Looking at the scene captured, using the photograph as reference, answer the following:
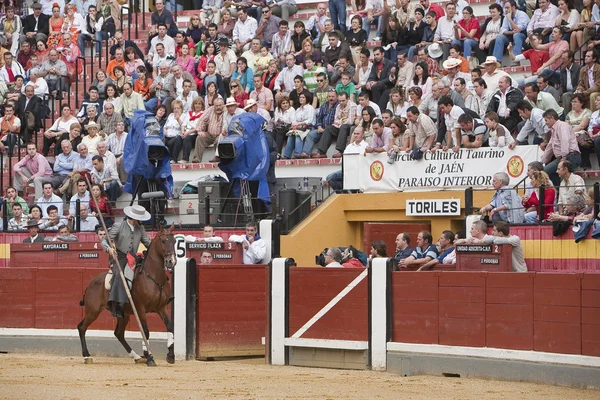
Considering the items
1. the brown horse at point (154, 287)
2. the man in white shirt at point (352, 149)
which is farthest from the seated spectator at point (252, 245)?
the man in white shirt at point (352, 149)

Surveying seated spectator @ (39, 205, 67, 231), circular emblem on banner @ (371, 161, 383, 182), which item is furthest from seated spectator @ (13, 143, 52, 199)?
circular emblem on banner @ (371, 161, 383, 182)

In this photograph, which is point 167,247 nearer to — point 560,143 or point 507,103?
point 560,143

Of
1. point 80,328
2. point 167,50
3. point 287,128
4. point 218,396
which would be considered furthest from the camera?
point 167,50

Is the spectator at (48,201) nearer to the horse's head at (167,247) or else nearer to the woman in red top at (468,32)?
the horse's head at (167,247)

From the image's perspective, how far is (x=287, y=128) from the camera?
1955cm

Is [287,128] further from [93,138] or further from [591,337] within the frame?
[591,337]

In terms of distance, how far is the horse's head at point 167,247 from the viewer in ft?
46.4

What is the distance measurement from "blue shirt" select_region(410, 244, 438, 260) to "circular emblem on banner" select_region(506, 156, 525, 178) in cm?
194

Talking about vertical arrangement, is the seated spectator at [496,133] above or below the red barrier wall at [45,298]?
above

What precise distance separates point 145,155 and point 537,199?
19.3ft

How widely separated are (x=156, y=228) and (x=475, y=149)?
460 cm

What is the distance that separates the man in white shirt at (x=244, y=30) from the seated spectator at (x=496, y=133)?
713cm

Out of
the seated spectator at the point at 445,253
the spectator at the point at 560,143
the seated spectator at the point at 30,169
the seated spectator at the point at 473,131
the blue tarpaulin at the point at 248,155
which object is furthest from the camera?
the seated spectator at the point at 30,169

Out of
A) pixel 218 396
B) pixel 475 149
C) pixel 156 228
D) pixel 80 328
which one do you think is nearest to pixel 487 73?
pixel 475 149
